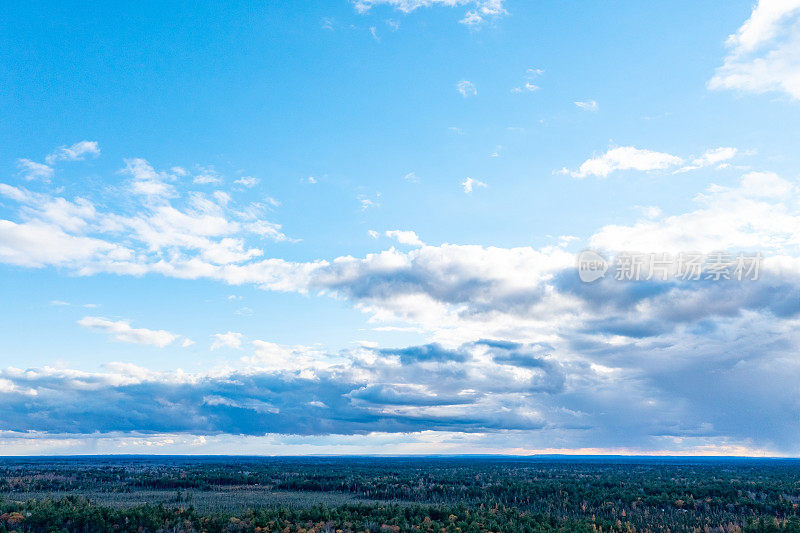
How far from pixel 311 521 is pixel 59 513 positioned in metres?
14.1

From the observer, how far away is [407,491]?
2569 inches

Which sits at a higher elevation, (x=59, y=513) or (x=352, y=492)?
(x=59, y=513)

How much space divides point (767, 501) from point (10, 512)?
58.5 meters

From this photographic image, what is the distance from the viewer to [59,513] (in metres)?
32.5

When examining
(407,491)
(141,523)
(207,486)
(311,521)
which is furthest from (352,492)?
(141,523)

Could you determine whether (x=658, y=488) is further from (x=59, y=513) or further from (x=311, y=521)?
(x=59, y=513)

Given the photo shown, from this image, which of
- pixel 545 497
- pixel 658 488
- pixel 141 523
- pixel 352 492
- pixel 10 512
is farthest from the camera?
pixel 352 492

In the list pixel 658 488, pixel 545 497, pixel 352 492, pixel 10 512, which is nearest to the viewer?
pixel 10 512

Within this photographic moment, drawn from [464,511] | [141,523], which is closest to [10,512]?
[141,523]

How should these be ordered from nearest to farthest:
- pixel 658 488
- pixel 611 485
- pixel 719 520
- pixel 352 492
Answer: pixel 719 520, pixel 658 488, pixel 352 492, pixel 611 485

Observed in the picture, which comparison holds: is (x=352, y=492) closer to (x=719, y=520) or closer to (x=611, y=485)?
(x=611, y=485)

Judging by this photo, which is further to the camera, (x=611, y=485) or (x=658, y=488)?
(x=611, y=485)

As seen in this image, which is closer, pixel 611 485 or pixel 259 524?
pixel 259 524

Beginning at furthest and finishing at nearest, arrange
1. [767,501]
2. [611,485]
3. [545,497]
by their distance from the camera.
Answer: [611,485]
[545,497]
[767,501]
